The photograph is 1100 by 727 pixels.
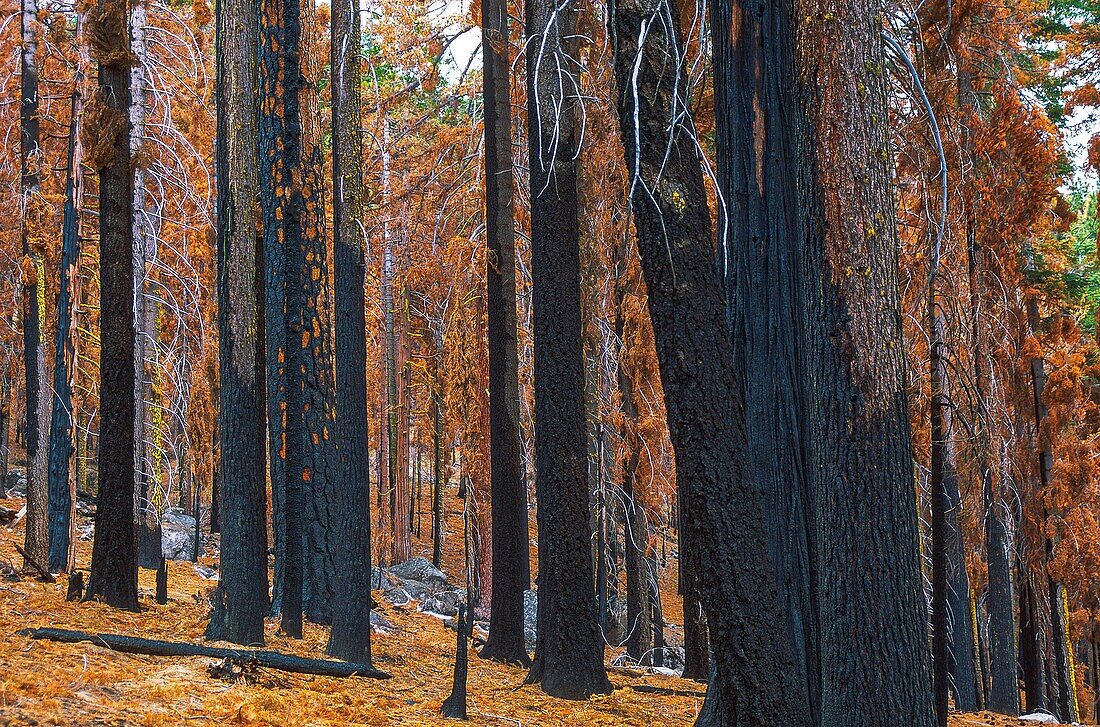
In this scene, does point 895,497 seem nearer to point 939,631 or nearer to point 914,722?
point 914,722

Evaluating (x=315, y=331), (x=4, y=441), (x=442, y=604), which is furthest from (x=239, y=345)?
(x=4, y=441)

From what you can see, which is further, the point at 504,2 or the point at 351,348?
the point at 504,2

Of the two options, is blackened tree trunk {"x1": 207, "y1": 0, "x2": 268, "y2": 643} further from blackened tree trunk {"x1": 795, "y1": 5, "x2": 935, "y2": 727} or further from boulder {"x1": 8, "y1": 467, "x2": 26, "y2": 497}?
boulder {"x1": 8, "y1": 467, "x2": 26, "y2": 497}

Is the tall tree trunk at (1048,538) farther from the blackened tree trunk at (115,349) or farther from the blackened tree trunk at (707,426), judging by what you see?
the blackened tree trunk at (115,349)

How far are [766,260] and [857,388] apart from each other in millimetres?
1698

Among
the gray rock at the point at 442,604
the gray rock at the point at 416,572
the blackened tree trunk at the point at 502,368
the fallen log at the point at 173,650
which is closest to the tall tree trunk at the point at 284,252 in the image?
the blackened tree trunk at the point at 502,368

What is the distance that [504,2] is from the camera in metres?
11.8

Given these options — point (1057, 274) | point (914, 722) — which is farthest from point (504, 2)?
point (1057, 274)

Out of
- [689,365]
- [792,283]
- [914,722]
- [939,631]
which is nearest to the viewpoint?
[914,722]

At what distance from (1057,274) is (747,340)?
1381cm

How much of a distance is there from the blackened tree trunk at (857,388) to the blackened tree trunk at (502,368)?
622 cm

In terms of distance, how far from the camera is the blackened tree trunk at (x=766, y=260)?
612 centimetres

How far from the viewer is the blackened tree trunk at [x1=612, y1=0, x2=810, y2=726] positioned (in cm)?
520

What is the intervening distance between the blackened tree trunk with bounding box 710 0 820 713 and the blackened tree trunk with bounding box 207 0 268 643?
499cm
